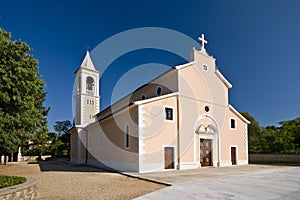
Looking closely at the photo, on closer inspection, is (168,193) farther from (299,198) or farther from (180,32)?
(180,32)

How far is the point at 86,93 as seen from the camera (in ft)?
Result: 123

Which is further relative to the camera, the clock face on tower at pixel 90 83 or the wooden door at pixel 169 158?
the clock face on tower at pixel 90 83

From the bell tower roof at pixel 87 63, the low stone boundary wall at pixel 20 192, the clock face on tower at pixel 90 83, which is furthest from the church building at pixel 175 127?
the bell tower roof at pixel 87 63

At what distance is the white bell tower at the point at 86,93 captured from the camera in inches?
1444

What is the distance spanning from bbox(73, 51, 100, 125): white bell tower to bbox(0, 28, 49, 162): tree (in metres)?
24.0

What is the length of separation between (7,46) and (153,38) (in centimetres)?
1398

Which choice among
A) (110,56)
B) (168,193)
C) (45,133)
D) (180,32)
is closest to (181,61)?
(180,32)

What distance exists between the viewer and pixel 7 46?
37.5ft

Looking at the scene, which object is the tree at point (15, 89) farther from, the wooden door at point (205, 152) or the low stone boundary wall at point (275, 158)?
the low stone boundary wall at point (275, 158)

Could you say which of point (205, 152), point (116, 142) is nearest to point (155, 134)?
point (116, 142)

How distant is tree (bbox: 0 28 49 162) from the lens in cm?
1122

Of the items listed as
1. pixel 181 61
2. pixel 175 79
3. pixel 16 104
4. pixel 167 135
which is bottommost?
pixel 167 135

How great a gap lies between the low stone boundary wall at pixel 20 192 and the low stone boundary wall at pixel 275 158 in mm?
26426

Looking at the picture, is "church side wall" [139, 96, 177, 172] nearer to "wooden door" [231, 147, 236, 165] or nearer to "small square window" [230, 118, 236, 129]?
"small square window" [230, 118, 236, 129]
